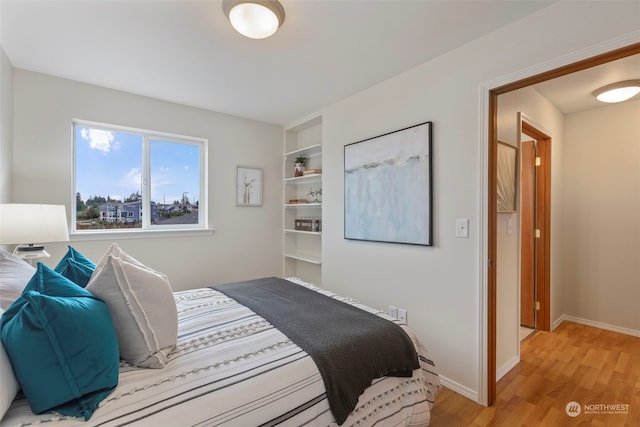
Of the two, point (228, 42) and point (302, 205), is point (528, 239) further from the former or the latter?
point (228, 42)

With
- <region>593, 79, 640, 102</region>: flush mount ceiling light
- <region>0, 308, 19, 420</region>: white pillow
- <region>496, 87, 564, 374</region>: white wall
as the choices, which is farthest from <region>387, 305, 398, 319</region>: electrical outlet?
<region>593, 79, 640, 102</region>: flush mount ceiling light

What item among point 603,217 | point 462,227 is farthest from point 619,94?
point 462,227

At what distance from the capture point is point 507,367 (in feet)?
7.71

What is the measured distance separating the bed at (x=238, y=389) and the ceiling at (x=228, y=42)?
1.84 meters

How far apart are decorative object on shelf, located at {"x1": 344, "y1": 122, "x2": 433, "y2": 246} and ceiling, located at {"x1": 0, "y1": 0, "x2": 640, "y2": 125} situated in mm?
603

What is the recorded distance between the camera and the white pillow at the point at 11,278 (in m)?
1.04

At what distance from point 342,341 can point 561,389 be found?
1.95 m

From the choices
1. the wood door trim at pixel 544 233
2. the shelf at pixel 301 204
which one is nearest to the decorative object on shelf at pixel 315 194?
the shelf at pixel 301 204

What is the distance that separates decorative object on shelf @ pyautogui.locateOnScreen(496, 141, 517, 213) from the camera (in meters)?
2.29

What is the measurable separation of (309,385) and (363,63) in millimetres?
2261

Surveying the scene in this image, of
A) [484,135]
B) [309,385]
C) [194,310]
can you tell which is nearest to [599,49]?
[484,135]

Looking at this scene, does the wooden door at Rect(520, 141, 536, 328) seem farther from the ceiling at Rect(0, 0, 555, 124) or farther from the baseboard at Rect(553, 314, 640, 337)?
the ceiling at Rect(0, 0, 555, 124)

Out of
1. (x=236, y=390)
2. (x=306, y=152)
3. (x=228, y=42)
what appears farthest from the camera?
(x=306, y=152)

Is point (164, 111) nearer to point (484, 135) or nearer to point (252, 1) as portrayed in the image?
point (252, 1)
